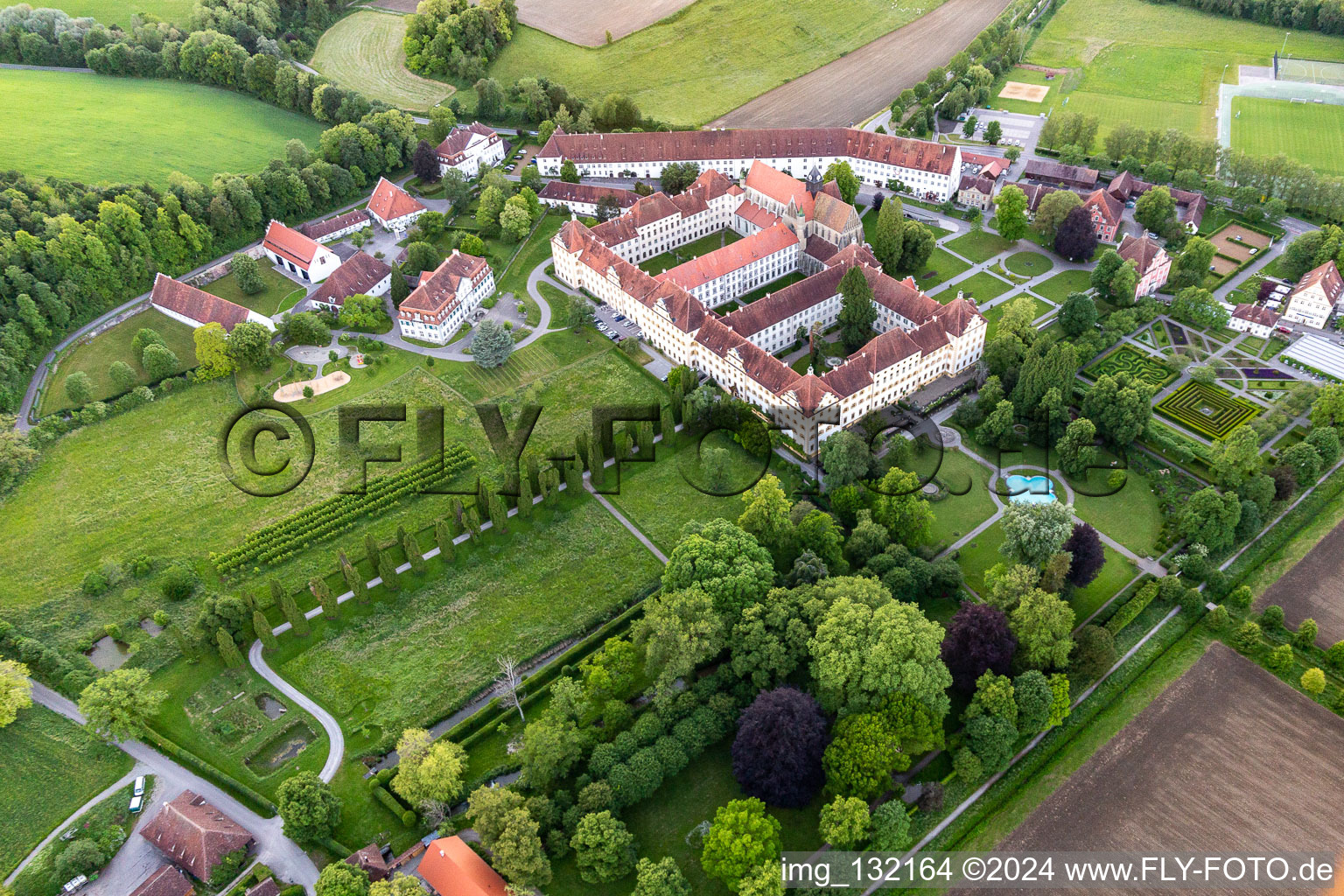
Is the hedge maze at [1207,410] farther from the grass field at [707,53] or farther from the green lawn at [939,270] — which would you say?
the grass field at [707,53]

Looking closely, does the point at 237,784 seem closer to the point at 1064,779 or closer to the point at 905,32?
the point at 1064,779

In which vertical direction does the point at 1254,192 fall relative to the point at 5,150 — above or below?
below

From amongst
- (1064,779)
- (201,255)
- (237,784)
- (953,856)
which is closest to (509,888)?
(237,784)

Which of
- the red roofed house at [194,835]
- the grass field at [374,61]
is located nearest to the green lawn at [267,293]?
the grass field at [374,61]

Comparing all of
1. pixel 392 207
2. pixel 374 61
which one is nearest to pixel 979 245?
pixel 392 207

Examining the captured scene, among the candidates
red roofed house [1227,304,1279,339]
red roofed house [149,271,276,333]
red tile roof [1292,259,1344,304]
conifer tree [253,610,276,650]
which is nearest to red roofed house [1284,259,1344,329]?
red tile roof [1292,259,1344,304]

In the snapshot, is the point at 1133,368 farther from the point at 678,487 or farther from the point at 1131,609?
the point at 678,487
